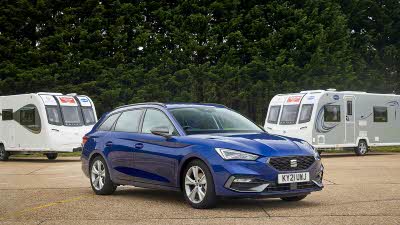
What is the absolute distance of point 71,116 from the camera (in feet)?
90.4

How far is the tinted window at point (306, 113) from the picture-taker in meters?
28.0

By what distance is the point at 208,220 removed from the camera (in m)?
8.71

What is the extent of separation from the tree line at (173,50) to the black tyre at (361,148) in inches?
658

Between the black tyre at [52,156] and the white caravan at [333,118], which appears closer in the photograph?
the white caravan at [333,118]

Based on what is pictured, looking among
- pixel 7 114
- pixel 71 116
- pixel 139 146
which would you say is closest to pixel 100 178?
pixel 139 146

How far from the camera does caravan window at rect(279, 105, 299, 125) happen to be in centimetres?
2844

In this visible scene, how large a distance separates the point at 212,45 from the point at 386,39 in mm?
19551

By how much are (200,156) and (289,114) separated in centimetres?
1930

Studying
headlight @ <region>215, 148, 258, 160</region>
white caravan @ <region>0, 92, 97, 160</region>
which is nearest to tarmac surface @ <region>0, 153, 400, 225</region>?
headlight @ <region>215, 148, 258, 160</region>

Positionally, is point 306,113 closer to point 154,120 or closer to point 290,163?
point 154,120

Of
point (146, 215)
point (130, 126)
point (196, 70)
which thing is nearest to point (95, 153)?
point (130, 126)

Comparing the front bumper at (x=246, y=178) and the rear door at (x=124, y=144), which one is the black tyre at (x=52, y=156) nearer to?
the rear door at (x=124, y=144)

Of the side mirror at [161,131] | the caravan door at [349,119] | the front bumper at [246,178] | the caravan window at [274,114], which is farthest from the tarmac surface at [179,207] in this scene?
the caravan door at [349,119]

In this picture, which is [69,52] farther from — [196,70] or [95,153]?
[95,153]
